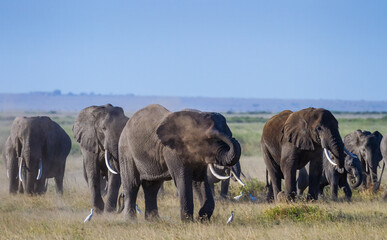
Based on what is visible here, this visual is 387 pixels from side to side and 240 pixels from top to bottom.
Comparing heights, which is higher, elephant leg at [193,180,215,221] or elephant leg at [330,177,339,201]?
elephant leg at [193,180,215,221]

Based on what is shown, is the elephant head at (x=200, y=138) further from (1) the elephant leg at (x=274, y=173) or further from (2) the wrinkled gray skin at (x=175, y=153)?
(1) the elephant leg at (x=274, y=173)

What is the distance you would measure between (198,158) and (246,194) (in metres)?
6.65

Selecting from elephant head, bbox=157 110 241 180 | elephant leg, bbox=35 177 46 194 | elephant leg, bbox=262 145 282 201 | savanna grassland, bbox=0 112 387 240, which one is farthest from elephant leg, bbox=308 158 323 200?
elephant leg, bbox=35 177 46 194

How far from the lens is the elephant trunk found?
35.0ft

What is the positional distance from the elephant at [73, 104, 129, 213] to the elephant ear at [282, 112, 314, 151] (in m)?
2.98

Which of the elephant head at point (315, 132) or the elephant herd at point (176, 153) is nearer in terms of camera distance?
the elephant herd at point (176, 153)

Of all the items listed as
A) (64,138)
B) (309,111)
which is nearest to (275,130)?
(309,111)

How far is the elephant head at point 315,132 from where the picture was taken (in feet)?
44.5

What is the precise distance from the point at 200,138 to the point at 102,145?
379cm

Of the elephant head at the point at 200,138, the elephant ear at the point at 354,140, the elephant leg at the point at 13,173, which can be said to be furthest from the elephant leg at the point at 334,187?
the elephant leg at the point at 13,173

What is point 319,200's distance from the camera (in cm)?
1553

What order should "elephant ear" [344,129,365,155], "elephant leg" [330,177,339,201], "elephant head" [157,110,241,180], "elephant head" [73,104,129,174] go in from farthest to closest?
"elephant ear" [344,129,365,155]
"elephant leg" [330,177,339,201]
"elephant head" [73,104,129,174]
"elephant head" [157,110,241,180]

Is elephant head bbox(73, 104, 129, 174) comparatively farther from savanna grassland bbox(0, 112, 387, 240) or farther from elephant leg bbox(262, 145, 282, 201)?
elephant leg bbox(262, 145, 282, 201)

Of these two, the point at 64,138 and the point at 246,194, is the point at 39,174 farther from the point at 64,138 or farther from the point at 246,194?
the point at 246,194
